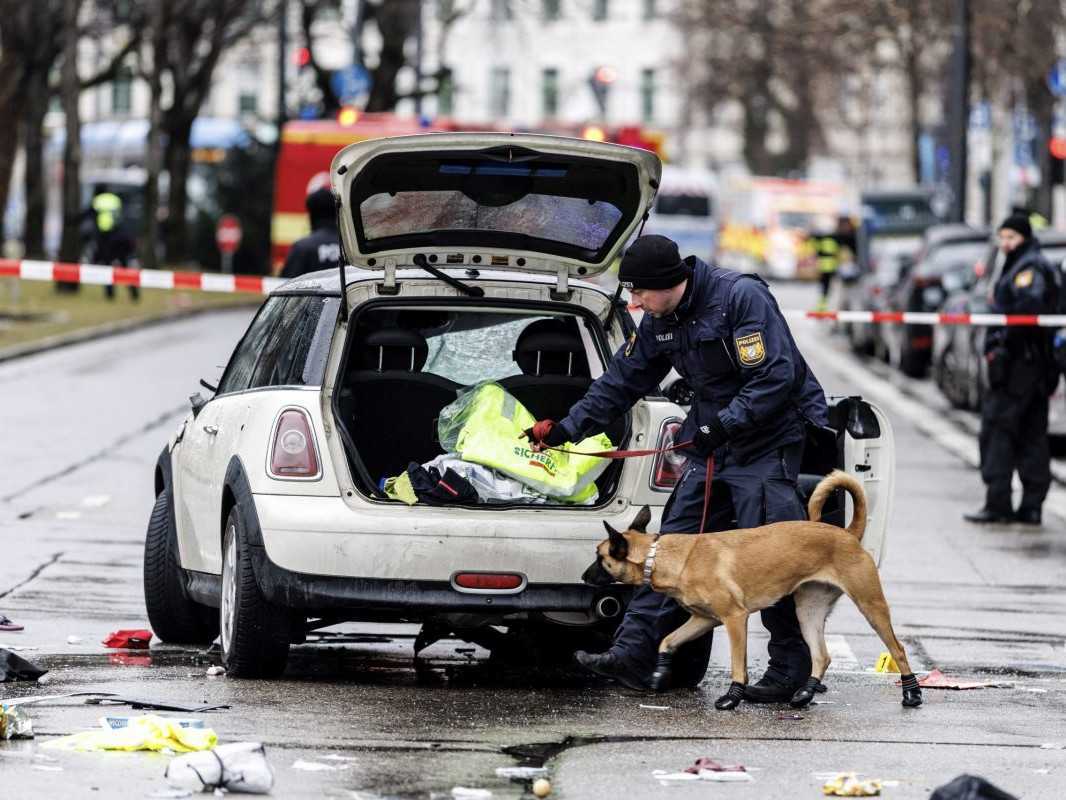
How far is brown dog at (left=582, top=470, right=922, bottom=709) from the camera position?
24.7 ft

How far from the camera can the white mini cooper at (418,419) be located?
7668 mm

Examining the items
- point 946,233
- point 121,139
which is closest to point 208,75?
point 946,233

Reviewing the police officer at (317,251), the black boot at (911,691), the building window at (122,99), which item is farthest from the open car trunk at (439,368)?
the building window at (122,99)

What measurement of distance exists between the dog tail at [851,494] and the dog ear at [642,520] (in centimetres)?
55

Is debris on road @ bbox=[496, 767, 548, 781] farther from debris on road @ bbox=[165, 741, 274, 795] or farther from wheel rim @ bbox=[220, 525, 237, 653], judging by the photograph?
wheel rim @ bbox=[220, 525, 237, 653]

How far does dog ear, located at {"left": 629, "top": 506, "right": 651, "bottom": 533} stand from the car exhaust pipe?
0.91ft

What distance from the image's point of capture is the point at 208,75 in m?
48.2

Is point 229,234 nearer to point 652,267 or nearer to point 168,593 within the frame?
point 168,593

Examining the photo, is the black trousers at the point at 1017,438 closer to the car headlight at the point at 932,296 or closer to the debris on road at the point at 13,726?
the debris on road at the point at 13,726

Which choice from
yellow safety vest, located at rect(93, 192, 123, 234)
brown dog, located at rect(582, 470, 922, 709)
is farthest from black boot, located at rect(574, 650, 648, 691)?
yellow safety vest, located at rect(93, 192, 123, 234)

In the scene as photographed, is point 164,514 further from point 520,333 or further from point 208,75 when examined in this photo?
point 208,75

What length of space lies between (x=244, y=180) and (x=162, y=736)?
41.1 meters

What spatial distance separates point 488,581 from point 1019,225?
659cm

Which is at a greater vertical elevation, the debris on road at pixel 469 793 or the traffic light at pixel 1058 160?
the traffic light at pixel 1058 160
